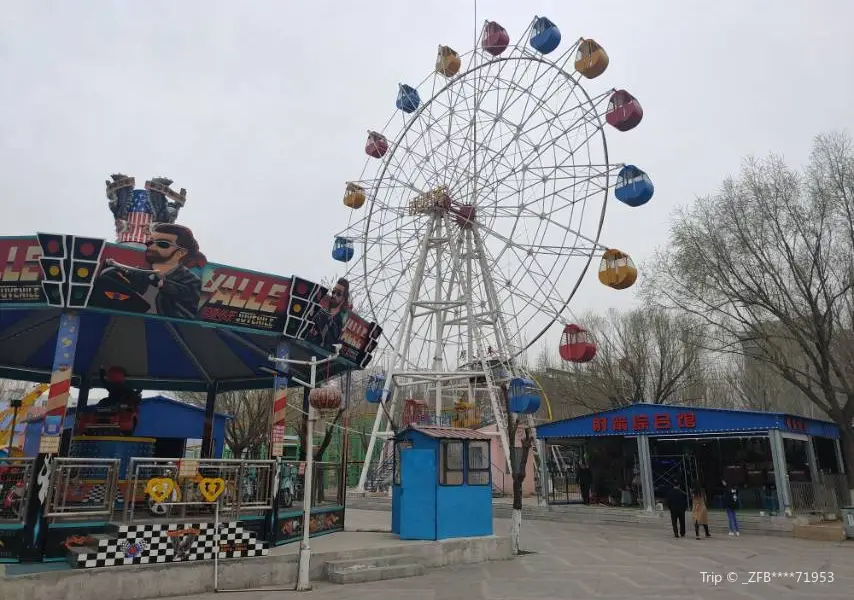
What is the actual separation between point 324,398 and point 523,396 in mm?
13409

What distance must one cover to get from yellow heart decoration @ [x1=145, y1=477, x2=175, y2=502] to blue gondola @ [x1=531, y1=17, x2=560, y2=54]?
815 inches

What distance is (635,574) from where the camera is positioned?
11133mm

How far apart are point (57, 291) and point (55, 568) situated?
14.3 ft

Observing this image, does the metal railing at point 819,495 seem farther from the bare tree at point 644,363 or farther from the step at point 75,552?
the step at point 75,552

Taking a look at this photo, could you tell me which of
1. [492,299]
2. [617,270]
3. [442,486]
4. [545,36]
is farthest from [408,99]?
[442,486]

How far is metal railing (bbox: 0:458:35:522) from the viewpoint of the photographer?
367 inches

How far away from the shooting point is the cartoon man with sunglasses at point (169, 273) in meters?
10.3

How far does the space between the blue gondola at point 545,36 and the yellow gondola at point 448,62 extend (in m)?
3.59

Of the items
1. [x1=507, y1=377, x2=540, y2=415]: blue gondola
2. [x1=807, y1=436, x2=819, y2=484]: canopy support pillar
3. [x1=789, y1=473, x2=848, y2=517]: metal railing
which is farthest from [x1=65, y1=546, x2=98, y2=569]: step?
[x1=807, y1=436, x2=819, y2=484]: canopy support pillar

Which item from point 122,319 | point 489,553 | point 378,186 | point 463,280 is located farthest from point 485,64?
point 489,553

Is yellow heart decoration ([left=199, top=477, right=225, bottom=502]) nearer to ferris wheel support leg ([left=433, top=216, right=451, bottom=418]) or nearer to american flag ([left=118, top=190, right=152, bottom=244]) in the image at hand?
american flag ([left=118, top=190, right=152, bottom=244])

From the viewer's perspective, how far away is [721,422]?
65.6 feet

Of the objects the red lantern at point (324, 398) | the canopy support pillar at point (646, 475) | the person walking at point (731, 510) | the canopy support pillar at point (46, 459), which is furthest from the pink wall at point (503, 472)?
the canopy support pillar at point (46, 459)

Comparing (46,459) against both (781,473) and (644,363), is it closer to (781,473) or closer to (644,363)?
(781,473)
